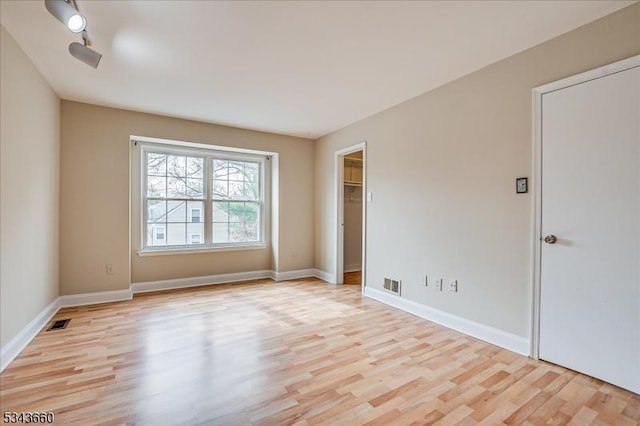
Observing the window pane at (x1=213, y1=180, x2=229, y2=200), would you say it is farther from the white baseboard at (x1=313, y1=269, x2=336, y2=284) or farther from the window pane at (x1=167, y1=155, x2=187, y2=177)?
the white baseboard at (x1=313, y1=269, x2=336, y2=284)

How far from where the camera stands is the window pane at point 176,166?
4668 millimetres

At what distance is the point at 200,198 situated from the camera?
486 cm

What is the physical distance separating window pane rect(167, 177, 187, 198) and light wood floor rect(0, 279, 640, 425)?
1.93 metres

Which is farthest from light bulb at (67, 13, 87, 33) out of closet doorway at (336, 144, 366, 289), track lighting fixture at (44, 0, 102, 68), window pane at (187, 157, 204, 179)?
closet doorway at (336, 144, 366, 289)

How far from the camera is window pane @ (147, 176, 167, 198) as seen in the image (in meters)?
4.50

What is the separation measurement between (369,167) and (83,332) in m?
3.68

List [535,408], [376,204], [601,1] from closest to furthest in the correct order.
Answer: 1. [535,408]
2. [601,1]
3. [376,204]

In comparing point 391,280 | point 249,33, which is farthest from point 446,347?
point 249,33

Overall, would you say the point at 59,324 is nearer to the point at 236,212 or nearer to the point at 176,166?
the point at 176,166

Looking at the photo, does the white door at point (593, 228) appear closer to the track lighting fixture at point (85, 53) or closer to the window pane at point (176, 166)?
the track lighting fixture at point (85, 53)

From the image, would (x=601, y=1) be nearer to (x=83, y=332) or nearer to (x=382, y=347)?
(x=382, y=347)

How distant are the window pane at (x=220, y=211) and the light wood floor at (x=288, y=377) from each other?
6.45ft

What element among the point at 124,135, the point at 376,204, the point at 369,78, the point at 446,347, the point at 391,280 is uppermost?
the point at 369,78

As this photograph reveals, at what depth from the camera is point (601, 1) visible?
1954mm
